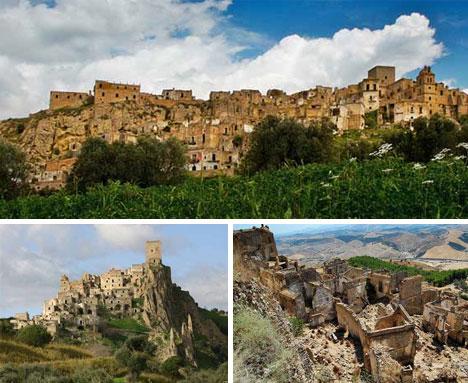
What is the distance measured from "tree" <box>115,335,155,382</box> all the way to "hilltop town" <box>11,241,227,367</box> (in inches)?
3.6

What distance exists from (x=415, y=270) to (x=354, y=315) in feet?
2.19

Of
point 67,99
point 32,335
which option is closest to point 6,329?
point 32,335

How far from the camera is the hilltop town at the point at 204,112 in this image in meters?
66.1

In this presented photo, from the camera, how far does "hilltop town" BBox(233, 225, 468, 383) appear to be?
519 centimetres

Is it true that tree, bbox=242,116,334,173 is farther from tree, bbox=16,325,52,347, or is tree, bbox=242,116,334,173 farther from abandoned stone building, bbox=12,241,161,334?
tree, bbox=16,325,52,347

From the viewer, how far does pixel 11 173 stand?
24.9 meters

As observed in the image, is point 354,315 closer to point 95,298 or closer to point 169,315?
point 169,315

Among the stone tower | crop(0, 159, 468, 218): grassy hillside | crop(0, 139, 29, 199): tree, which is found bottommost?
the stone tower

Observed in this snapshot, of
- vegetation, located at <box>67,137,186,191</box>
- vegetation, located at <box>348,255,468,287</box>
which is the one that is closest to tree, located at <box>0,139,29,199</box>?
vegetation, located at <box>67,137,186,191</box>

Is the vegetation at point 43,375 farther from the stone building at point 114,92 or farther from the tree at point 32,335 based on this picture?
the stone building at point 114,92

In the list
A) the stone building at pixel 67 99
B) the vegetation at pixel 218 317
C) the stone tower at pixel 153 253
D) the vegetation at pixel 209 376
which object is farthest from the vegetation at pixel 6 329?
the stone building at pixel 67 99

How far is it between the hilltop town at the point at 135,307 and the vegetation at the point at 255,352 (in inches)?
10.5

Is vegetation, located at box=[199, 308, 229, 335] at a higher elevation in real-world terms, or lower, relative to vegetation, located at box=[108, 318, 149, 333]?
higher

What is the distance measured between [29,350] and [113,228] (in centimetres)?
120
